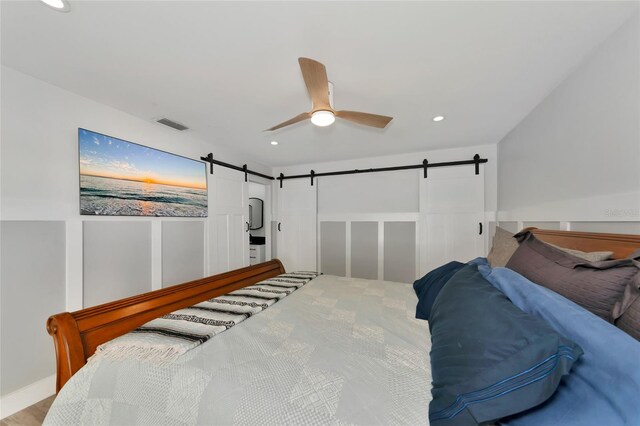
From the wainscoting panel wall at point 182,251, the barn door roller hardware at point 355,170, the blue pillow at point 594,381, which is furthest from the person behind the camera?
the barn door roller hardware at point 355,170

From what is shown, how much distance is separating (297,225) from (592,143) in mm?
3694

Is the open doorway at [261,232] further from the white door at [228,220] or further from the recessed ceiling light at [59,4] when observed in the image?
the recessed ceiling light at [59,4]

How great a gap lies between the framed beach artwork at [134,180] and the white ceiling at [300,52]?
41cm

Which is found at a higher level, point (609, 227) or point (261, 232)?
point (609, 227)

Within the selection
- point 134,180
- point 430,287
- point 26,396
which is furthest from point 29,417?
point 430,287

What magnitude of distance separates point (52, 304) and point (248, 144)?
98.2 inches

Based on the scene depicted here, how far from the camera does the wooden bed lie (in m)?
1.11

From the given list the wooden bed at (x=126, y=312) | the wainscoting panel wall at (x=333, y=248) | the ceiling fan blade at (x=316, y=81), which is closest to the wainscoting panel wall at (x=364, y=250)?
the wainscoting panel wall at (x=333, y=248)

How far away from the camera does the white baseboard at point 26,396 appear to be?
163 centimetres

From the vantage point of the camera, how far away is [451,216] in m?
3.42

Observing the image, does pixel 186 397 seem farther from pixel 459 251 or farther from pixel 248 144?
pixel 459 251

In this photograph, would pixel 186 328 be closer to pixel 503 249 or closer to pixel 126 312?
pixel 126 312

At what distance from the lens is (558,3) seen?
1.15 meters

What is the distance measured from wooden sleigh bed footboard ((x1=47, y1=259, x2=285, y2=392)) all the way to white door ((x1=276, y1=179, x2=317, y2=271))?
7.60ft
